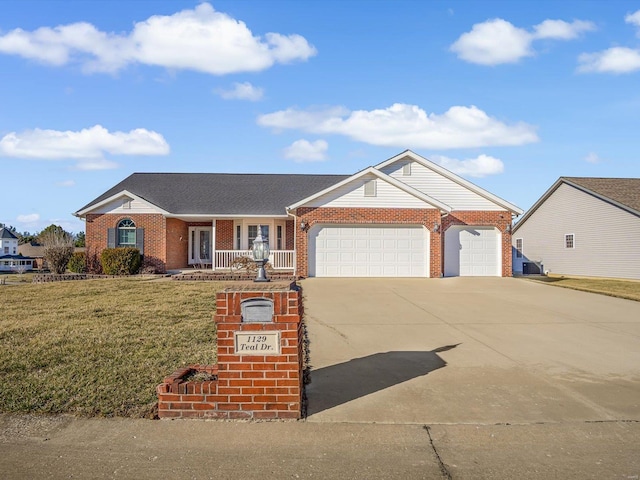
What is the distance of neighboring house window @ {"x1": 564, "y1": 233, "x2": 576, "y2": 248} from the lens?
26772 millimetres

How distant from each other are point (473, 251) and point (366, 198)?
5.81m

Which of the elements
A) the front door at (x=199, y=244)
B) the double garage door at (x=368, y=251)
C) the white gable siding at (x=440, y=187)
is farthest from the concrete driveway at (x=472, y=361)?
the front door at (x=199, y=244)

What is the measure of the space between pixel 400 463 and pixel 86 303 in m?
10.6

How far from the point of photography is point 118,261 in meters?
20.2

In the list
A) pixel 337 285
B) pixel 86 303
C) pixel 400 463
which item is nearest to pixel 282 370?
pixel 400 463

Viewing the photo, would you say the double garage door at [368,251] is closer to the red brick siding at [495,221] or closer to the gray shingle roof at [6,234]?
the red brick siding at [495,221]

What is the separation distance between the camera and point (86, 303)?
11.9 metres

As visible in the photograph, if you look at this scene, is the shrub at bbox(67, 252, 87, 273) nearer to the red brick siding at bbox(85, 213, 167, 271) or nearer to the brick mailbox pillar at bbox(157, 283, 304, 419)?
the red brick siding at bbox(85, 213, 167, 271)

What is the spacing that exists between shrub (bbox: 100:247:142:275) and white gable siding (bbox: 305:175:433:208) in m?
8.19

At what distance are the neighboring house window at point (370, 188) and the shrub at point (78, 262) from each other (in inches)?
518

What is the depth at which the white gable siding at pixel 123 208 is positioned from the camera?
21.5m

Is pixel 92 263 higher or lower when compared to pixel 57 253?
lower

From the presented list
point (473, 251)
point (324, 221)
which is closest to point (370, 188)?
point (324, 221)

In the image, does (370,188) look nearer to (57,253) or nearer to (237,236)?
(237,236)
